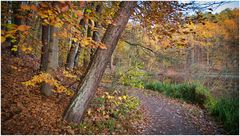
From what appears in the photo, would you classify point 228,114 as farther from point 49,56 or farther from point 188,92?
point 49,56

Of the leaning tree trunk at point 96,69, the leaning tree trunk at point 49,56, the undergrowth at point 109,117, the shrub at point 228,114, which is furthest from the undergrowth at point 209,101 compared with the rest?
the leaning tree trunk at point 49,56

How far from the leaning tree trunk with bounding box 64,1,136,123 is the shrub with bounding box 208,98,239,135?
4.89 m

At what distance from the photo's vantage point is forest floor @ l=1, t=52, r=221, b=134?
544 cm

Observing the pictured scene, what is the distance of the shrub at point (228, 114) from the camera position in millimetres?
7607

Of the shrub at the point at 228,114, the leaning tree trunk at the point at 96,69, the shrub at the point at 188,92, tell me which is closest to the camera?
the leaning tree trunk at the point at 96,69

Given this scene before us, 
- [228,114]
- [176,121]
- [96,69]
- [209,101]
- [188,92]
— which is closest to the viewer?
[96,69]

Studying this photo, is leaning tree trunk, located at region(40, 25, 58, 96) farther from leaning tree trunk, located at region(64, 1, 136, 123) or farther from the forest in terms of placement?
leaning tree trunk, located at region(64, 1, 136, 123)

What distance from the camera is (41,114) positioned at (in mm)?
5945

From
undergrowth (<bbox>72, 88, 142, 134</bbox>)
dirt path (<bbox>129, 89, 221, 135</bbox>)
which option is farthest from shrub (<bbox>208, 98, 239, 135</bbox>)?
undergrowth (<bbox>72, 88, 142, 134</bbox>)

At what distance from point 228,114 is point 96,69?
540 centimetres

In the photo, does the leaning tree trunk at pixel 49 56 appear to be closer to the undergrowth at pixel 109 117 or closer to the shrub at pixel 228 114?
the undergrowth at pixel 109 117

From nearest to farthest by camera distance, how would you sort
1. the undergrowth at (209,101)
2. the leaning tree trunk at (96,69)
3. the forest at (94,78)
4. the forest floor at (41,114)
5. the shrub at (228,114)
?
the forest at (94,78) → the forest floor at (41,114) → the leaning tree trunk at (96,69) → the shrub at (228,114) → the undergrowth at (209,101)

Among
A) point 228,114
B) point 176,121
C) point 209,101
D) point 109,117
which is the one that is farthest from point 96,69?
point 209,101

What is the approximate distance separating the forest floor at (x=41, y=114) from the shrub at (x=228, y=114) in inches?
14.4
